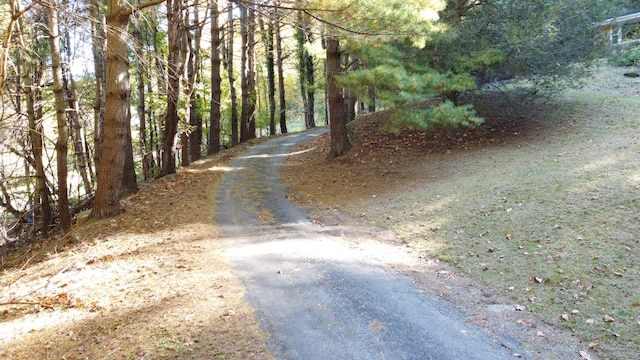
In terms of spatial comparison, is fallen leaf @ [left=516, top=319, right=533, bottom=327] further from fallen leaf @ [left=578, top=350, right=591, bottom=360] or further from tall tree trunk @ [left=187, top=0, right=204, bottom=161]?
tall tree trunk @ [left=187, top=0, right=204, bottom=161]

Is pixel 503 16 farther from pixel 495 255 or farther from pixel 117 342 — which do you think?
pixel 117 342

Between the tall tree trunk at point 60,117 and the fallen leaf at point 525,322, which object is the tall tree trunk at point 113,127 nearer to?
the tall tree trunk at point 60,117

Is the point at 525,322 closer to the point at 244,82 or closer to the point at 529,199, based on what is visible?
the point at 529,199

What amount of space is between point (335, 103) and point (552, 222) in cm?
837

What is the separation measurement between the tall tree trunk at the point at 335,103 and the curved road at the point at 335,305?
6.57 metres

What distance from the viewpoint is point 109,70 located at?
802 cm

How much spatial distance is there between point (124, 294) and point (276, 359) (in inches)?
101

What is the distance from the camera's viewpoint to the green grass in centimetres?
464

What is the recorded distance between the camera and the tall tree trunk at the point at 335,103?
42.8ft

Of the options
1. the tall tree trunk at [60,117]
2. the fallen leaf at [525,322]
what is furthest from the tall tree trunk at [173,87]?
the fallen leaf at [525,322]

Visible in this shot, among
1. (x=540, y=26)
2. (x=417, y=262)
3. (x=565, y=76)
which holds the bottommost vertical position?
(x=417, y=262)

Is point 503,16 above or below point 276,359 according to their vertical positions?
above

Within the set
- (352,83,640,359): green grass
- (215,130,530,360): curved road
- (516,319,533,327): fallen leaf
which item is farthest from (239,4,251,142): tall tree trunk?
(516,319,533,327): fallen leaf

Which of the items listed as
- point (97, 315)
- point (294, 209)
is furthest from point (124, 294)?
point (294, 209)
